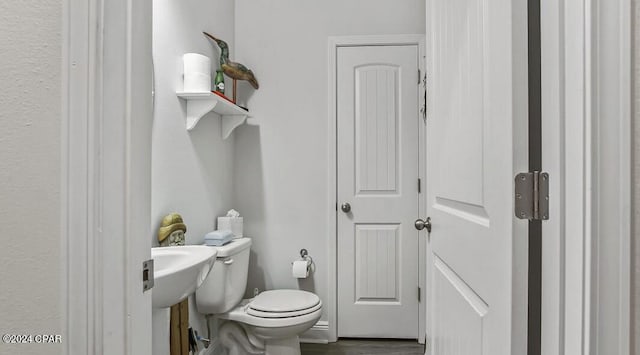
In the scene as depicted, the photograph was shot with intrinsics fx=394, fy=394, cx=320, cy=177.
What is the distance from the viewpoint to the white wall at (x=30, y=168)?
0.61 m

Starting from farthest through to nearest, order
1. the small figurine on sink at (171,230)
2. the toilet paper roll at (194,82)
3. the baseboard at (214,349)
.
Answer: the baseboard at (214,349), the toilet paper roll at (194,82), the small figurine on sink at (171,230)

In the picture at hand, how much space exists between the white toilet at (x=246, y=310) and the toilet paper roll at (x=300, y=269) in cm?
18

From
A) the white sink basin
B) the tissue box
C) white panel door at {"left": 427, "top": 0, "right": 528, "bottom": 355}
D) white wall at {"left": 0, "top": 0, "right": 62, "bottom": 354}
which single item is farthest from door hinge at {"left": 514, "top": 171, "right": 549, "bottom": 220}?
the tissue box

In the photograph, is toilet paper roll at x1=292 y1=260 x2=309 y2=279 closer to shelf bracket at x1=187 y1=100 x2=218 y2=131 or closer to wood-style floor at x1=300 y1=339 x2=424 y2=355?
wood-style floor at x1=300 y1=339 x2=424 y2=355

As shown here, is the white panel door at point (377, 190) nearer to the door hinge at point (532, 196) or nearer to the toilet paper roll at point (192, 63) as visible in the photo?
the toilet paper roll at point (192, 63)

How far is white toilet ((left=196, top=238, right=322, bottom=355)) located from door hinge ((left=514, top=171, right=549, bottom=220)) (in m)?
1.51

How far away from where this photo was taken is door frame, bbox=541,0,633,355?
508 millimetres

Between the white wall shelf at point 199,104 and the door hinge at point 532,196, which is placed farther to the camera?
the white wall shelf at point 199,104

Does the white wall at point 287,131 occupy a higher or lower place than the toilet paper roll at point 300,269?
higher

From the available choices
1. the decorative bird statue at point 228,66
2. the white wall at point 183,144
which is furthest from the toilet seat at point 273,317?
the decorative bird statue at point 228,66

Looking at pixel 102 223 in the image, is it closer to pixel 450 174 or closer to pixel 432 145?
pixel 450 174

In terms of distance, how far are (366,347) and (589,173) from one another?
7.46 ft

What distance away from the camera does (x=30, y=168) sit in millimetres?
613

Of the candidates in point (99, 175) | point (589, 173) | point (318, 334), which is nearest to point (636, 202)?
point (589, 173)
